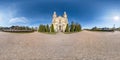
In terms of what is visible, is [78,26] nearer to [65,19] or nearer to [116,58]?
[65,19]

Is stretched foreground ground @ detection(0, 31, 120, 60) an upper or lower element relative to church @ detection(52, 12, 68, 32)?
lower

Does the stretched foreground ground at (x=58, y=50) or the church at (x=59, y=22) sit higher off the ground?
the church at (x=59, y=22)

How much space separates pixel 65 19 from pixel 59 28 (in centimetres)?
556

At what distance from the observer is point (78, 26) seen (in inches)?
2080

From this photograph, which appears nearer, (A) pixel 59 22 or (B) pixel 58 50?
(B) pixel 58 50

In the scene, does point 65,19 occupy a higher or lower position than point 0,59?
higher

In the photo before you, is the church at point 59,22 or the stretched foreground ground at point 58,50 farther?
the church at point 59,22

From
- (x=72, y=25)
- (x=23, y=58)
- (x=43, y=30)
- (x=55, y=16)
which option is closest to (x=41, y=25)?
(x=43, y=30)

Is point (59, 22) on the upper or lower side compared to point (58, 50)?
upper

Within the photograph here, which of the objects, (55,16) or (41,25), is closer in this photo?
(41,25)

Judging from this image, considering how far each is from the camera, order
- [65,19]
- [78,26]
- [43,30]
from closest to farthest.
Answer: [43,30] < [78,26] < [65,19]

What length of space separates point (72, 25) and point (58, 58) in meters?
42.6

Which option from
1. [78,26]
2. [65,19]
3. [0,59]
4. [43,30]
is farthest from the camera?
[65,19]

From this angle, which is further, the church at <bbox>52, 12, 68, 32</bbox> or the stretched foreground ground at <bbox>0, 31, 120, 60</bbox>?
the church at <bbox>52, 12, 68, 32</bbox>
